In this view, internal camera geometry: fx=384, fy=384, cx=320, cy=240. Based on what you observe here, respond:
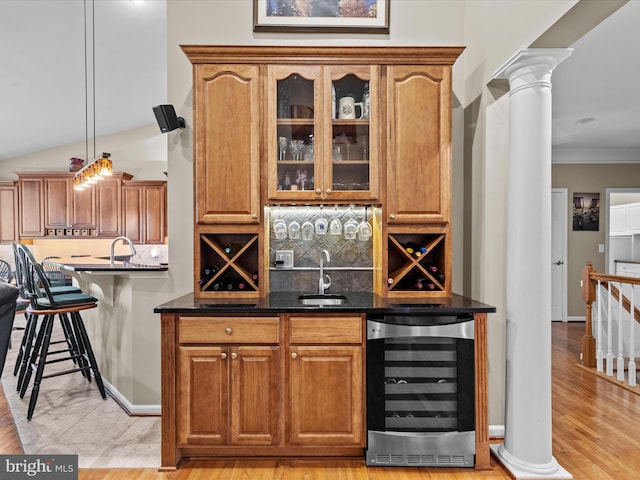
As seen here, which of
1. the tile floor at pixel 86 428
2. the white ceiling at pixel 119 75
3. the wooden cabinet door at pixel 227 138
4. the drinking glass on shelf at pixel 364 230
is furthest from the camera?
the white ceiling at pixel 119 75

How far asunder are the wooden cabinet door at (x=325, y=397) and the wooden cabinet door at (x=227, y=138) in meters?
0.98

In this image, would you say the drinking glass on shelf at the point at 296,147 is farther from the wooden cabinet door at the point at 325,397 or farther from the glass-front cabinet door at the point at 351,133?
the wooden cabinet door at the point at 325,397

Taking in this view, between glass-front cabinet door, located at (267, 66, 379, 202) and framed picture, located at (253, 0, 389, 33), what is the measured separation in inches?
20.7

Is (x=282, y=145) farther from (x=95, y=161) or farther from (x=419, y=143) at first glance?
(x=95, y=161)

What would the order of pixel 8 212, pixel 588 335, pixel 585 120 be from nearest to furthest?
pixel 588 335
pixel 585 120
pixel 8 212

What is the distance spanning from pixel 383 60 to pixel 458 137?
2.64ft

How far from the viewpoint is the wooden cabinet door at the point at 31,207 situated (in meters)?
Result: 6.48

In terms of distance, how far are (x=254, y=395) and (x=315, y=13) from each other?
8.61 feet

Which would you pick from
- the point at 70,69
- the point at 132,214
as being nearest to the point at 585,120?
the point at 70,69


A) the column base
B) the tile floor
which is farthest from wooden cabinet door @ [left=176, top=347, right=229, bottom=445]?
the column base

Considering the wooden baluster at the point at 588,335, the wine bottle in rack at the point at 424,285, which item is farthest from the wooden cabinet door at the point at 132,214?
the wooden baluster at the point at 588,335

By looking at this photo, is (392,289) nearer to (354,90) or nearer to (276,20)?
(354,90)

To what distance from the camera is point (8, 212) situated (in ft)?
21.3

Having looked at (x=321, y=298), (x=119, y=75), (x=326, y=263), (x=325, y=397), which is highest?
(x=119, y=75)
